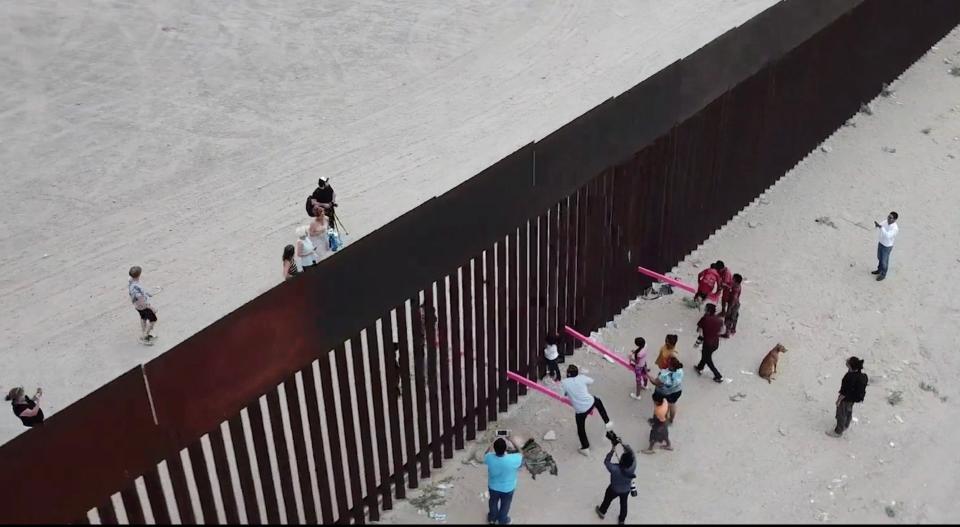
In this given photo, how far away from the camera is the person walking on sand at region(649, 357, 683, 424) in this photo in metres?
8.05

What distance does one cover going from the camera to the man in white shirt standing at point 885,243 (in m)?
10.2

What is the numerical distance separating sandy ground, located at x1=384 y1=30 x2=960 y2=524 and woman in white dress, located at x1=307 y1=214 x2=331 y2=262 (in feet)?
10.9

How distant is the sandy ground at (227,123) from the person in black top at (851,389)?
633 cm

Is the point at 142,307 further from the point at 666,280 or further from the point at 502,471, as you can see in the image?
the point at 666,280

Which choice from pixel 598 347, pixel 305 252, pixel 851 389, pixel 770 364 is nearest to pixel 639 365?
pixel 598 347

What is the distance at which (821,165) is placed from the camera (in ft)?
42.4

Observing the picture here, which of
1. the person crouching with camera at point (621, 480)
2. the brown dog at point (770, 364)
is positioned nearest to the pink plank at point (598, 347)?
the brown dog at point (770, 364)

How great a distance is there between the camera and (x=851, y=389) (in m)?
7.93

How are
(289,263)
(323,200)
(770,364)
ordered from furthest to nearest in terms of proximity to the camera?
1. (323,200)
2. (289,263)
3. (770,364)

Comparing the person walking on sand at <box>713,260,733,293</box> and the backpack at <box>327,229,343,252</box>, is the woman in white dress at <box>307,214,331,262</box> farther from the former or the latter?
the person walking on sand at <box>713,260,733,293</box>

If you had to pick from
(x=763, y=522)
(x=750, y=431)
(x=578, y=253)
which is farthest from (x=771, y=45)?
(x=763, y=522)

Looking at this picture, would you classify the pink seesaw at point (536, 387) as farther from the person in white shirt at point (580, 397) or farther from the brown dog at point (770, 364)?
the brown dog at point (770, 364)

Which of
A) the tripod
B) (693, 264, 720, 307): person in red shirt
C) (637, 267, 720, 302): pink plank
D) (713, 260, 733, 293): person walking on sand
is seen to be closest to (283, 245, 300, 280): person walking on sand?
the tripod

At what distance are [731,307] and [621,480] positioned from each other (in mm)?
3087
